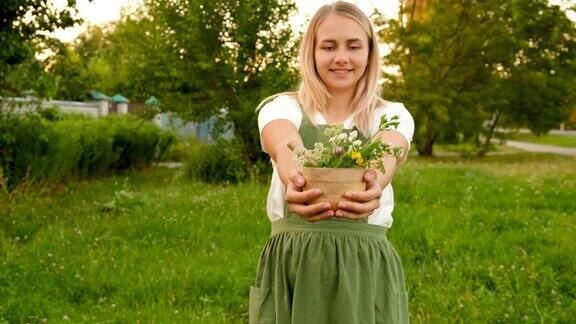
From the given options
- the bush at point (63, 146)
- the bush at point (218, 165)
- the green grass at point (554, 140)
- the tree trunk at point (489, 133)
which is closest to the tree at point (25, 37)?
the bush at point (63, 146)

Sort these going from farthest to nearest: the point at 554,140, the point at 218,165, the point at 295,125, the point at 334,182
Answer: the point at 554,140 < the point at 218,165 < the point at 295,125 < the point at 334,182

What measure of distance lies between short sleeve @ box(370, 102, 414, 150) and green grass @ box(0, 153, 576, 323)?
2.66 meters

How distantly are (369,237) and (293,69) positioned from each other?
1219cm

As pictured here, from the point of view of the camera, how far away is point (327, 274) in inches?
93.1

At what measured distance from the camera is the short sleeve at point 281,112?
254 cm

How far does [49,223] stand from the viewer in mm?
→ 7871

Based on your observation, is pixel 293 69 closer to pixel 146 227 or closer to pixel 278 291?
pixel 146 227

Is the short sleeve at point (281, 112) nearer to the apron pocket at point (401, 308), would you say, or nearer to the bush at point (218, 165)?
the apron pocket at point (401, 308)

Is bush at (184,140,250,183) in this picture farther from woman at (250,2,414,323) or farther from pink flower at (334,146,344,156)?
pink flower at (334,146,344,156)

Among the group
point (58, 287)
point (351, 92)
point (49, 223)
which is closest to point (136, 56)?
point (49, 223)

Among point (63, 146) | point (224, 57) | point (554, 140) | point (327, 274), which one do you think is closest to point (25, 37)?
point (63, 146)

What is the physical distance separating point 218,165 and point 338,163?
1222 cm

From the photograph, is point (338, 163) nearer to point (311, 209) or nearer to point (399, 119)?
point (311, 209)

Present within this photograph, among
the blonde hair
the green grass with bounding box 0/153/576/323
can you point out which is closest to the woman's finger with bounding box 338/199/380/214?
the blonde hair
